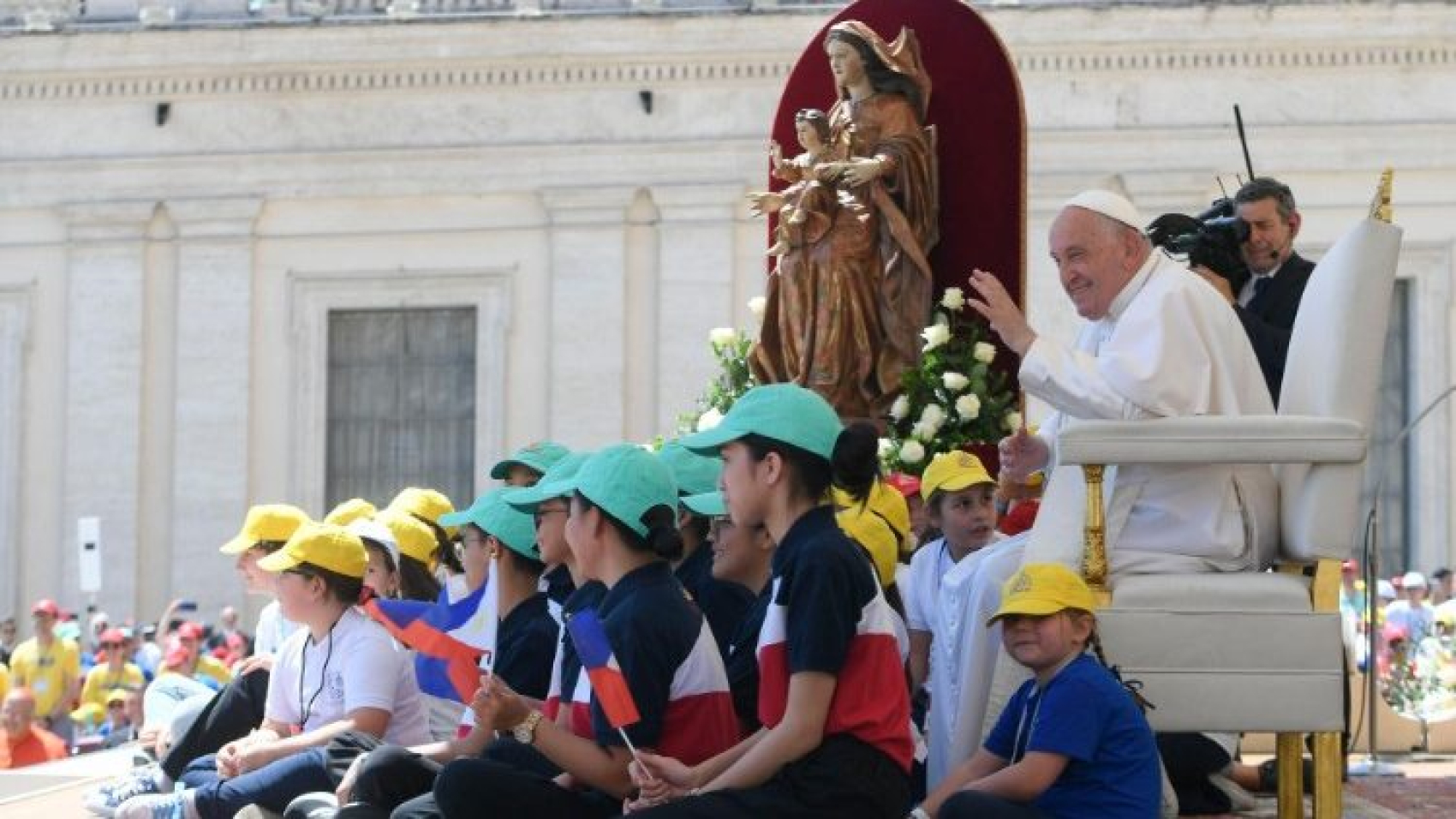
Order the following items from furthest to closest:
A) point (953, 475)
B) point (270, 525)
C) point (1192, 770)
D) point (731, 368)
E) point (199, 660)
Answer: point (199, 660) → point (731, 368) → point (270, 525) → point (953, 475) → point (1192, 770)

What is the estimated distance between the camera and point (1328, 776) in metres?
6.66

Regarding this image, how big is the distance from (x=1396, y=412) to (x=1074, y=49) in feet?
15.0

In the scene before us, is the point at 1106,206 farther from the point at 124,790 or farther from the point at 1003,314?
the point at 124,790

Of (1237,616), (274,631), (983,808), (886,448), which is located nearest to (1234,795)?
(1237,616)

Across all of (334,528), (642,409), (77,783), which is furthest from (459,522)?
(642,409)

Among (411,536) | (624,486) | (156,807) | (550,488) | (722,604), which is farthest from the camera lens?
(411,536)

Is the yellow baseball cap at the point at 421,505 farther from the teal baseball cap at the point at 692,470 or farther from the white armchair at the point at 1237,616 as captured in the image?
the white armchair at the point at 1237,616

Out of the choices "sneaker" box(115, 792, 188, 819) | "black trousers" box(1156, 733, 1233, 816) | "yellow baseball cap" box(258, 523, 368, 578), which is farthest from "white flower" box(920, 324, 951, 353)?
"sneaker" box(115, 792, 188, 819)

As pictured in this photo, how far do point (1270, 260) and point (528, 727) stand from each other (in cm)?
379

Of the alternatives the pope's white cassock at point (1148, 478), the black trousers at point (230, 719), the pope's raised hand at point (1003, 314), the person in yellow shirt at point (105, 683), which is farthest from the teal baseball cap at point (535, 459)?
the person in yellow shirt at point (105, 683)

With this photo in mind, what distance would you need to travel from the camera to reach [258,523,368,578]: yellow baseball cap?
805 centimetres

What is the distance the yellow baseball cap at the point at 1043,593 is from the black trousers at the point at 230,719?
133 inches

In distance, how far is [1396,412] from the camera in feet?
75.6

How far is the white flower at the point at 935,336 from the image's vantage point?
10375mm
